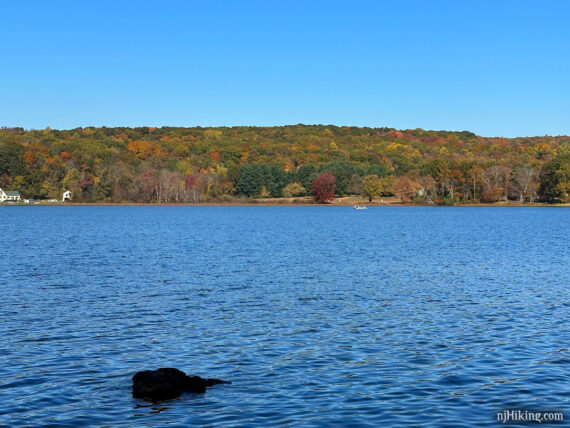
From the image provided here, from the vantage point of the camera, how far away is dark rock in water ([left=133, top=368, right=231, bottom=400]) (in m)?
19.3

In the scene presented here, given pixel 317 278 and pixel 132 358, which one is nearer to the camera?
pixel 132 358

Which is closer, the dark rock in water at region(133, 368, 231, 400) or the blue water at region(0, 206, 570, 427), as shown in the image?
the blue water at region(0, 206, 570, 427)

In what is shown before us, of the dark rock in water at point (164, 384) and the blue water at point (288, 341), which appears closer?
the blue water at point (288, 341)

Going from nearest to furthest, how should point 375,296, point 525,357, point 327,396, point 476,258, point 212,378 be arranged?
point 327,396 < point 212,378 < point 525,357 < point 375,296 < point 476,258

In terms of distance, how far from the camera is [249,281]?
45.0 metres

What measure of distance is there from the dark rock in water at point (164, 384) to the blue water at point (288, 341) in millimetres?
307

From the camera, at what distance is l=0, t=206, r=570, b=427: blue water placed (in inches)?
728

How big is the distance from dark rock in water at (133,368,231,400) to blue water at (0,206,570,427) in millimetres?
307

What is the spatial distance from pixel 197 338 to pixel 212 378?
598 cm

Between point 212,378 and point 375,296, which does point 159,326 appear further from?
point 375,296

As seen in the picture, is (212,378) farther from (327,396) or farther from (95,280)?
(95,280)

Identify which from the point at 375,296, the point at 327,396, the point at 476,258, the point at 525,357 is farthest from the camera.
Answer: the point at 476,258

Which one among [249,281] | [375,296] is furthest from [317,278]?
[375,296]

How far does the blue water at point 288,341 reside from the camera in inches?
728
